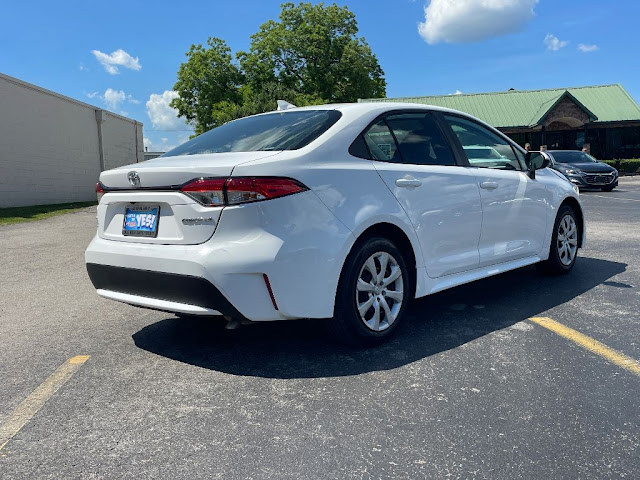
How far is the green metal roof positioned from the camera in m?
36.3

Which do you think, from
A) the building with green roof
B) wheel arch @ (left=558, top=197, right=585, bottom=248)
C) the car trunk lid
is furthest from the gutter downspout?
the car trunk lid

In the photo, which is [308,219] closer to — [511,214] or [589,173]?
[511,214]

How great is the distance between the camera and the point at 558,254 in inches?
221

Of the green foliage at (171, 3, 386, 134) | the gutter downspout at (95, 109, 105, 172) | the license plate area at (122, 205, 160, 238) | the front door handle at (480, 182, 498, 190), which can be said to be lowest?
the license plate area at (122, 205, 160, 238)

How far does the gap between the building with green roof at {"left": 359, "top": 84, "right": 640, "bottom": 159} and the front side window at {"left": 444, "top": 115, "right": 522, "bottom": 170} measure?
3210cm

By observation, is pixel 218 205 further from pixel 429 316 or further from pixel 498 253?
pixel 498 253

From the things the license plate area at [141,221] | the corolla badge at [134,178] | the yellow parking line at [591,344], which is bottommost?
the yellow parking line at [591,344]

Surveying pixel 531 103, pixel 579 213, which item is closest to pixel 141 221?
pixel 579 213

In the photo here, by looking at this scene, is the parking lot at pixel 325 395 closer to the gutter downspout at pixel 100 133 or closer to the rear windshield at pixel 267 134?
the rear windshield at pixel 267 134

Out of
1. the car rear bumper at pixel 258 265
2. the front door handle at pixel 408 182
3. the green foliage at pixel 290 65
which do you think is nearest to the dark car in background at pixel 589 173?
the front door handle at pixel 408 182

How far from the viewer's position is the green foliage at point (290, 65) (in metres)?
51.3

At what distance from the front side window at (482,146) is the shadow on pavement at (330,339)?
1.21 meters

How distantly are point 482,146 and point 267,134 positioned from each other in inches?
82.1

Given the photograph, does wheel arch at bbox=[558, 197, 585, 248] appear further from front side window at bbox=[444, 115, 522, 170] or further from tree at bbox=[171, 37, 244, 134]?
tree at bbox=[171, 37, 244, 134]
